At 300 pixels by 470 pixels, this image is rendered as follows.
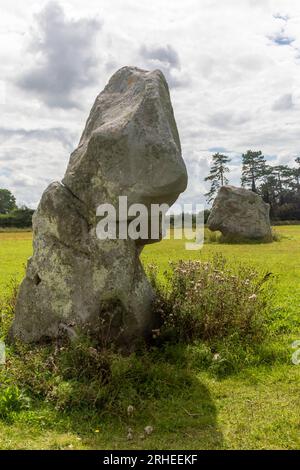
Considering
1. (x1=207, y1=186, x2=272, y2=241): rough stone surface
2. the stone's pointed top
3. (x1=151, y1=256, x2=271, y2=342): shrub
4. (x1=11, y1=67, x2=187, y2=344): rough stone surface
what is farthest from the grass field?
(x1=207, y1=186, x2=272, y2=241): rough stone surface

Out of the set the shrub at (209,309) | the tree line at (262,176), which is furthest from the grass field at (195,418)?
the tree line at (262,176)

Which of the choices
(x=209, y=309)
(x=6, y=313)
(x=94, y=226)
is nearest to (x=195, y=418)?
(x=209, y=309)

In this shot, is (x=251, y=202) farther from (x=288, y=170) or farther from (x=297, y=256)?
(x=288, y=170)

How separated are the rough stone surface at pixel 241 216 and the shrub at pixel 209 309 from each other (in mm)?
21770

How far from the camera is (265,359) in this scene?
8562 mm

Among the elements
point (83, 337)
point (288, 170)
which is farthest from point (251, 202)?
point (288, 170)

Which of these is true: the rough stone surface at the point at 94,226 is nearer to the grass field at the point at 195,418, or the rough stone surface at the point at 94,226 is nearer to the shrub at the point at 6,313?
the shrub at the point at 6,313

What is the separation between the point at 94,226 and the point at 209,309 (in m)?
2.53

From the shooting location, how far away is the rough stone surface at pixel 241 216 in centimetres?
3144

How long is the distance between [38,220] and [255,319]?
434 cm

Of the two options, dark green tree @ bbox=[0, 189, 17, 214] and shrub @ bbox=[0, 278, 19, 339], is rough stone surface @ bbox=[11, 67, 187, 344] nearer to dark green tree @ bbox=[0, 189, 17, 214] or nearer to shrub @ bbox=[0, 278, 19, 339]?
shrub @ bbox=[0, 278, 19, 339]

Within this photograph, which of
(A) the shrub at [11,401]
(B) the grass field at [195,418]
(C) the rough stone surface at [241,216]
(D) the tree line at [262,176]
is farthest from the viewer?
(D) the tree line at [262,176]

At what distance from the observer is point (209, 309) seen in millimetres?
9109
